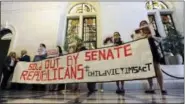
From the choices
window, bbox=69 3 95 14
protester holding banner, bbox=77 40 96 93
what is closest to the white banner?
protester holding banner, bbox=77 40 96 93

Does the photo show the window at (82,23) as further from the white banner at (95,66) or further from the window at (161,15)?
the window at (161,15)

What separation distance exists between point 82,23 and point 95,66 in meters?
0.37

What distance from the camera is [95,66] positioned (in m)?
1.83

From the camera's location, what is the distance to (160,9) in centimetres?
186

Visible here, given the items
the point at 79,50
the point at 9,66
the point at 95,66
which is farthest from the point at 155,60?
the point at 9,66

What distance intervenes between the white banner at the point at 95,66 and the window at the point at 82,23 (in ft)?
0.41

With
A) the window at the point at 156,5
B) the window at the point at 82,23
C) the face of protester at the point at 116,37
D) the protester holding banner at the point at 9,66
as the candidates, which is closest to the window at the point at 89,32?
the window at the point at 82,23

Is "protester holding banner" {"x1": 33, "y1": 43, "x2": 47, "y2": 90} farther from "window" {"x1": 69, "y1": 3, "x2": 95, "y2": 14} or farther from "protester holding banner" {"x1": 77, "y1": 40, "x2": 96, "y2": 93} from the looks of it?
"window" {"x1": 69, "y1": 3, "x2": 95, "y2": 14}

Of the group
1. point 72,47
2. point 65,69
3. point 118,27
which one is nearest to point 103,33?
point 118,27

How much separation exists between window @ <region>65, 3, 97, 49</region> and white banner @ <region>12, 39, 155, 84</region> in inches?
4.9

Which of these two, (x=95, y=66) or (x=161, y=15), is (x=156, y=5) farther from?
(x=95, y=66)

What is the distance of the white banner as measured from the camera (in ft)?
5.66

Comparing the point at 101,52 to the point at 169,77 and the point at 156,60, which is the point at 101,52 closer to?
the point at 156,60

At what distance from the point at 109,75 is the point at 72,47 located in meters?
0.38
